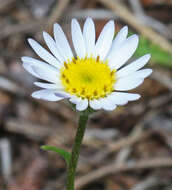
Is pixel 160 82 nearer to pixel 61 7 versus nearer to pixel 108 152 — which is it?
pixel 108 152

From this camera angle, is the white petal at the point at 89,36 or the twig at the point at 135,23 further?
the twig at the point at 135,23

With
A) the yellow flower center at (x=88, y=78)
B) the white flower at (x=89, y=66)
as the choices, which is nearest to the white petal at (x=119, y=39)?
the white flower at (x=89, y=66)

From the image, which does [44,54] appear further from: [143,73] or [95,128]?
[95,128]

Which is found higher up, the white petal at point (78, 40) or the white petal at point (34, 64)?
the white petal at point (78, 40)

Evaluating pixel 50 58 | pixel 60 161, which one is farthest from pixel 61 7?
pixel 50 58

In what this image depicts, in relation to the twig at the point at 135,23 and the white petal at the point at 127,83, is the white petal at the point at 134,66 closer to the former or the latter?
the white petal at the point at 127,83

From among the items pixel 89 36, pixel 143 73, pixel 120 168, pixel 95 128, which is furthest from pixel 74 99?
pixel 95 128

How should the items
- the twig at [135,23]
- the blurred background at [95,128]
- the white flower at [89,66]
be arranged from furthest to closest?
the twig at [135,23], the blurred background at [95,128], the white flower at [89,66]

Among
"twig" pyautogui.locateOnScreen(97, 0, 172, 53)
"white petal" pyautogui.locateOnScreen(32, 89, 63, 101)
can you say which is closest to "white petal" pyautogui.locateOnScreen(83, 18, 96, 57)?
"white petal" pyautogui.locateOnScreen(32, 89, 63, 101)
